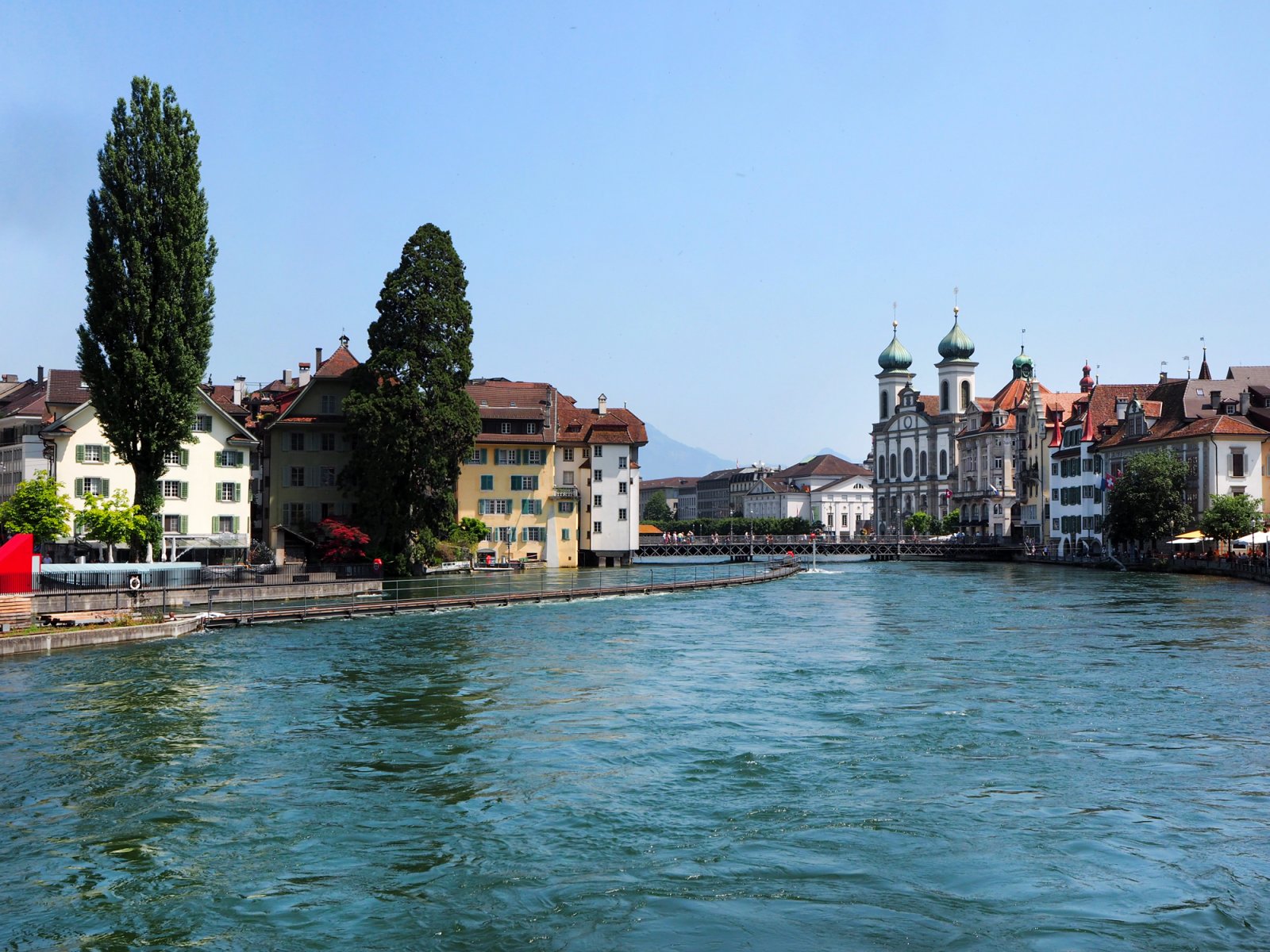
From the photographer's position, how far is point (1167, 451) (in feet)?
255

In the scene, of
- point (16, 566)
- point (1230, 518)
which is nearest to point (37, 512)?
point (16, 566)

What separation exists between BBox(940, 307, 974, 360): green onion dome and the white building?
12421 cm

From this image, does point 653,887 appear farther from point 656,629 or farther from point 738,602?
point 738,602

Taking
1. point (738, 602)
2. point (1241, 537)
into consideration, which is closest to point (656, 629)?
point (738, 602)

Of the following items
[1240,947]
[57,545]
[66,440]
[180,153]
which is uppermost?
[180,153]

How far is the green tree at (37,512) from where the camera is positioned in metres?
49.9

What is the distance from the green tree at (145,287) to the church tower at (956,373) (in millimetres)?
135772

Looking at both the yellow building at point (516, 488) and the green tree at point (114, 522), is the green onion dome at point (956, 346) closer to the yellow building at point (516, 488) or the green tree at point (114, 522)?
the yellow building at point (516, 488)

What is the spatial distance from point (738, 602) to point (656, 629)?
1478 cm

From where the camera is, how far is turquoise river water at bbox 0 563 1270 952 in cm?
1195

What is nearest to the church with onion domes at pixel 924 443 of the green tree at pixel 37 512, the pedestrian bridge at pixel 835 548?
the pedestrian bridge at pixel 835 548

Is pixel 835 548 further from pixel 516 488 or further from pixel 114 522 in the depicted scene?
pixel 114 522

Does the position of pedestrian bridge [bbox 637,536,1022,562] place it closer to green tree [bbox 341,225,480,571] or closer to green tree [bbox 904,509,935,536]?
green tree [bbox 904,509,935,536]

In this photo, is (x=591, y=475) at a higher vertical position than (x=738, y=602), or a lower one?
higher
